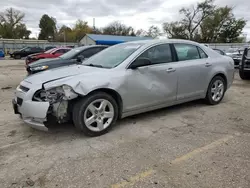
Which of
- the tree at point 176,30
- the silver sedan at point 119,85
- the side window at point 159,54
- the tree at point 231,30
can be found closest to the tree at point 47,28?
the tree at point 176,30

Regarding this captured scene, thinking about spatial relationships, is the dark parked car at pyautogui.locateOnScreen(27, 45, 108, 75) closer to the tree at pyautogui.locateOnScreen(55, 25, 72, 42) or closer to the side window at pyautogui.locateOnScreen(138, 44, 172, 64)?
the side window at pyautogui.locateOnScreen(138, 44, 172, 64)

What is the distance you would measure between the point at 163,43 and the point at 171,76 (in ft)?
2.20

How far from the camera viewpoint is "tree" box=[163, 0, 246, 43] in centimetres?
4728

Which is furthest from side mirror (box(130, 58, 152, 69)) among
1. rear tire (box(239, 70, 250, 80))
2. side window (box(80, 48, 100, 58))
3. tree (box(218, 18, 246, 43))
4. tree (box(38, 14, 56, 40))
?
tree (box(38, 14, 56, 40))

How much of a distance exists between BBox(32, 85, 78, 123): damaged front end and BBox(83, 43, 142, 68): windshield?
0.96m

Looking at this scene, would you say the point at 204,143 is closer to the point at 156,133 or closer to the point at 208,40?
the point at 156,133

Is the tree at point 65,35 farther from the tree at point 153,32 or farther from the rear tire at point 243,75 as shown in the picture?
the rear tire at point 243,75

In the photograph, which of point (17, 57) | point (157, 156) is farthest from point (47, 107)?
point (17, 57)

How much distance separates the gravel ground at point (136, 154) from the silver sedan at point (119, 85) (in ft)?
1.03

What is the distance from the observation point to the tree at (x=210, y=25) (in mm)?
47281

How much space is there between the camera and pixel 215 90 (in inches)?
199

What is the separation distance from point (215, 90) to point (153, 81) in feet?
6.53

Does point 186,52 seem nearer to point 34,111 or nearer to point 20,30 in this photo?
point 34,111

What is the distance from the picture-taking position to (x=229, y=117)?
14.0ft
